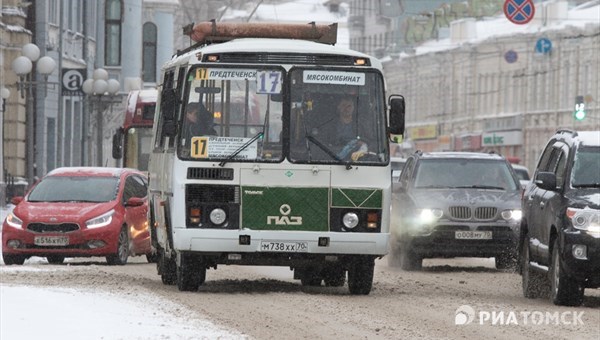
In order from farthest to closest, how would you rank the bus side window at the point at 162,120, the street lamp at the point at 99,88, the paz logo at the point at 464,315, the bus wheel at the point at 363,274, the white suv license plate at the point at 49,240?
the street lamp at the point at 99,88 → the white suv license plate at the point at 49,240 → the bus side window at the point at 162,120 → the bus wheel at the point at 363,274 → the paz logo at the point at 464,315

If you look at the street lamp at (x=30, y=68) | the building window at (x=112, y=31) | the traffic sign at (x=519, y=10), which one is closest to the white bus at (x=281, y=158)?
the street lamp at (x=30, y=68)

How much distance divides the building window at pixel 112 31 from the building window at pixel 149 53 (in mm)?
7029

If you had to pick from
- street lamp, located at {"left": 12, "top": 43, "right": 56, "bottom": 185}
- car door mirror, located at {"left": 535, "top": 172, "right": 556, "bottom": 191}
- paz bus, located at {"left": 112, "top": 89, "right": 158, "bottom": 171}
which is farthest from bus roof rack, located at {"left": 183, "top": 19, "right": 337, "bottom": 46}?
street lamp, located at {"left": 12, "top": 43, "right": 56, "bottom": 185}

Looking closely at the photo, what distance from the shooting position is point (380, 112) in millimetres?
19406

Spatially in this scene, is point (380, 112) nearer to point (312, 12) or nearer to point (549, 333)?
point (549, 333)

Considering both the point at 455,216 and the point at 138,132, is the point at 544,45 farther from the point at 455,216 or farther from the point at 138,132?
the point at 455,216

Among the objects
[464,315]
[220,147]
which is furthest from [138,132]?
[464,315]

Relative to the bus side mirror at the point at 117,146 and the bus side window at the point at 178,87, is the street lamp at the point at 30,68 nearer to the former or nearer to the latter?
the bus side mirror at the point at 117,146

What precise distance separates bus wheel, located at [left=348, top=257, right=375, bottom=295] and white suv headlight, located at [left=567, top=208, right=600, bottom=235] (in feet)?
7.37

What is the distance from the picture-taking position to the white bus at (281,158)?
19.1 meters

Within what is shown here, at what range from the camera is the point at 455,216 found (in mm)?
25859

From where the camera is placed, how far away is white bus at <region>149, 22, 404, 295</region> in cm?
1908

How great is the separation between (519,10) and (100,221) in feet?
89.4

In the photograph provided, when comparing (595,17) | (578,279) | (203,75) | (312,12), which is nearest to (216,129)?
(203,75)
